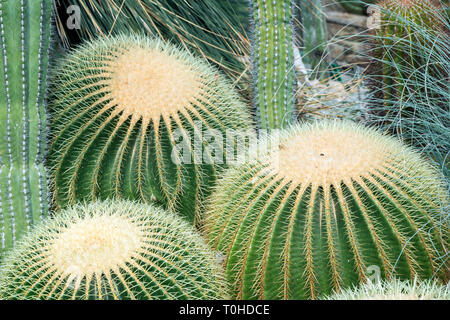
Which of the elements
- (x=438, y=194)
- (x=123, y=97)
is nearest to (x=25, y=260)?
(x=123, y=97)

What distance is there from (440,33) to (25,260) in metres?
1.54

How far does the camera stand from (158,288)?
1.37m

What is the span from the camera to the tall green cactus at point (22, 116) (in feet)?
6.34

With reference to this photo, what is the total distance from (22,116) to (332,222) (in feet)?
3.50

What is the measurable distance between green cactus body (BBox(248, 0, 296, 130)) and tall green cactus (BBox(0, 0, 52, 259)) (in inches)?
30.2

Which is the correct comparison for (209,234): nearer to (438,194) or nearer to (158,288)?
(158,288)

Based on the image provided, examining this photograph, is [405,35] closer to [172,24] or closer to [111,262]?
[172,24]

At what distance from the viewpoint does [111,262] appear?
1.35 metres

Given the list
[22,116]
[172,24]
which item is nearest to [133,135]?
[22,116]

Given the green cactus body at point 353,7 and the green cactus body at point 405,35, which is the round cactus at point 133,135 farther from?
the green cactus body at point 353,7

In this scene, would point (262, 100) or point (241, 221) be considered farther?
point (262, 100)

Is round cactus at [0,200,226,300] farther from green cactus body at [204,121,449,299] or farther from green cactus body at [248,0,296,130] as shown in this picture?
green cactus body at [248,0,296,130]

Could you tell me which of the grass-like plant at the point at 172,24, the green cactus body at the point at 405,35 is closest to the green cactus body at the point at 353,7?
the grass-like plant at the point at 172,24

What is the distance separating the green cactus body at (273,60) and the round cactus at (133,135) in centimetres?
24
